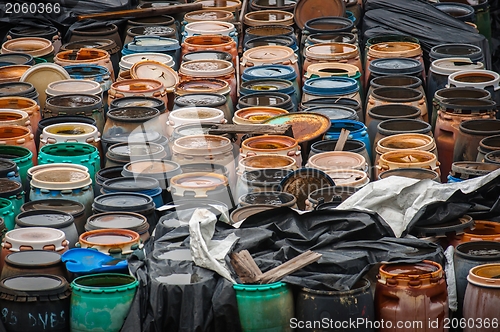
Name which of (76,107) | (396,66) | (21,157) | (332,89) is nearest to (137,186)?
(21,157)

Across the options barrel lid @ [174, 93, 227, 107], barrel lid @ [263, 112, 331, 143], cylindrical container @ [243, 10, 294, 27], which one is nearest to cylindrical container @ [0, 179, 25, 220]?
barrel lid @ [174, 93, 227, 107]

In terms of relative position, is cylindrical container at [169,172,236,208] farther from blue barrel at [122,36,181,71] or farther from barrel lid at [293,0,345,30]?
barrel lid at [293,0,345,30]

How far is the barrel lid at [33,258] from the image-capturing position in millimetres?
8367

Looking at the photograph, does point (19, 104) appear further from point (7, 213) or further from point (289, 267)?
point (289, 267)

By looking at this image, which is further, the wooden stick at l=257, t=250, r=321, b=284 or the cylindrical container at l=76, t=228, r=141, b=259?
the cylindrical container at l=76, t=228, r=141, b=259

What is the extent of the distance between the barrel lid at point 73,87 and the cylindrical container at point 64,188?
2455 mm

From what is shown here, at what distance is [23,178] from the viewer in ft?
34.4

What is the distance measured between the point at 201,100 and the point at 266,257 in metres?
3.95

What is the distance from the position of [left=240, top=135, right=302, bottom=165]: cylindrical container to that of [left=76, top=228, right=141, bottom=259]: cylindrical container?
6.67 ft

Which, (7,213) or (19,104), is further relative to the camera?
(19,104)

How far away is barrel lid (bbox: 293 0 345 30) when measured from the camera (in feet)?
51.2

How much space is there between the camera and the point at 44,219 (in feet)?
29.9

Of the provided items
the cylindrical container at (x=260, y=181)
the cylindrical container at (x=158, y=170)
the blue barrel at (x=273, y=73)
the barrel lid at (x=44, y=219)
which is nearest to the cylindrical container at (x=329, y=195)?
the cylindrical container at (x=260, y=181)

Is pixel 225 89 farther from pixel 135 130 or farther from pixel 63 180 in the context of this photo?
pixel 63 180
